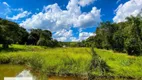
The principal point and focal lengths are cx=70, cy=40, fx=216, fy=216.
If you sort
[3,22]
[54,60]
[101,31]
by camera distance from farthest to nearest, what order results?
[101,31] → [3,22] → [54,60]

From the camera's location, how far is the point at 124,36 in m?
50.7

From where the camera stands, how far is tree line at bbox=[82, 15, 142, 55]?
1496 inches

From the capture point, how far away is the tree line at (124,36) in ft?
125

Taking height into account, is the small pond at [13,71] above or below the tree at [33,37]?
below

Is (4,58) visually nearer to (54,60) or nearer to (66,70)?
(54,60)

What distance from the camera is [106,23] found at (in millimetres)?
65562

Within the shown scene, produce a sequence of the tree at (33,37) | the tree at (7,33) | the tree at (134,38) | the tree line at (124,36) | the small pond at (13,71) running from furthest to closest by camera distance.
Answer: the tree at (33,37)
the tree at (7,33)
the tree line at (124,36)
the tree at (134,38)
the small pond at (13,71)

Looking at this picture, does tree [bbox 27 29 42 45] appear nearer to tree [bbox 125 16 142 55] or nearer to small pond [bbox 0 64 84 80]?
tree [bbox 125 16 142 55]

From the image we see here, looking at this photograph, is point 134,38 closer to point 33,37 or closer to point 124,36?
point 124,36

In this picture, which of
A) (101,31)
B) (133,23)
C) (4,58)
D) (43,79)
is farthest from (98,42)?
(43,79)

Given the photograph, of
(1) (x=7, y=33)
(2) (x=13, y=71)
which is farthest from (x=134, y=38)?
(2) (x=13, y=71)

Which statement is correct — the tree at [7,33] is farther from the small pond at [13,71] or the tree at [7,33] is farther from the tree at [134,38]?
the tree at [134,38]

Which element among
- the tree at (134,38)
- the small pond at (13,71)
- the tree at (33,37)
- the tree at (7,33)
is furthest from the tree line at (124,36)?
the tree at (33,37)

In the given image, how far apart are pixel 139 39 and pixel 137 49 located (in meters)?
2.14
